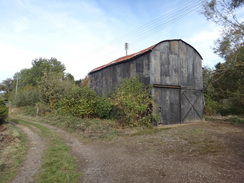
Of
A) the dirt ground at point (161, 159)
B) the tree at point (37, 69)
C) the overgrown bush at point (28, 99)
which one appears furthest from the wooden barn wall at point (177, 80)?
the tree at point (37, 69)

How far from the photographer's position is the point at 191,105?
13.0 meters

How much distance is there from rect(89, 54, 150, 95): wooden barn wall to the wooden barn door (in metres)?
1.14

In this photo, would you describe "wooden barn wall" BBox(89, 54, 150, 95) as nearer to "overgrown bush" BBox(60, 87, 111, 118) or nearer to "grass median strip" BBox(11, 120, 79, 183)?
"overgrown bush" BBox(60, 87, 111, 118)

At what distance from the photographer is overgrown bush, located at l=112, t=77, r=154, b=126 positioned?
32.0 feet

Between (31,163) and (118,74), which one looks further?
(118,74)

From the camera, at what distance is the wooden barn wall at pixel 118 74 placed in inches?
452

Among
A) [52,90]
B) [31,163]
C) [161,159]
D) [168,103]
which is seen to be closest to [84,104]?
[168,103]

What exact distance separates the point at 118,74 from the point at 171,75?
400 centimetres

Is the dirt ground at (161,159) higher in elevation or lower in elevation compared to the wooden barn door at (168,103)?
lower

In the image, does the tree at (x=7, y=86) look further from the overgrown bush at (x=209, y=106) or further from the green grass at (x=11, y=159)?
the overgrown bush at (x=209, y=106)

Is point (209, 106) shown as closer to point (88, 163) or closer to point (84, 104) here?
point (84, 104)

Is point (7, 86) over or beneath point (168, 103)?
over

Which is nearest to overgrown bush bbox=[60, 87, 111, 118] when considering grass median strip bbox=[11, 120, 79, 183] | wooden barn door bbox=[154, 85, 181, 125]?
wooden barn door bbox=[154, 85, 181, 125]

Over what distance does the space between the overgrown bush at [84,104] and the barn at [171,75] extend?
214cm
